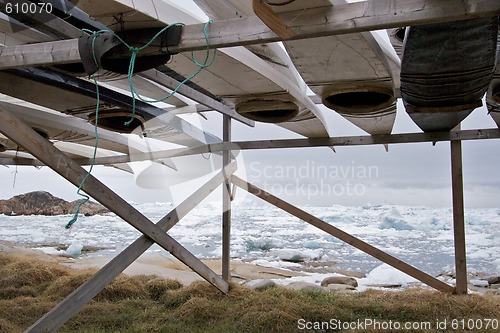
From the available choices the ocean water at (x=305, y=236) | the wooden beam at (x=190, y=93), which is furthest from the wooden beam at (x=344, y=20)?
the ocean water at (x=305, y=236)

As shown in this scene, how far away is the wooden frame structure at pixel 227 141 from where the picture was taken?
5.28ft

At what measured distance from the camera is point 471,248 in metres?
13.8

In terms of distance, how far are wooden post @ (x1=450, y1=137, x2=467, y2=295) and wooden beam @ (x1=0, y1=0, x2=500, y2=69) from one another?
277 centimetres

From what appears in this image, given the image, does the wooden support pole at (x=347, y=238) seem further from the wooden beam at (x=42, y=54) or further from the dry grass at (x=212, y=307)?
the wooden beam at (x=42, y=54)

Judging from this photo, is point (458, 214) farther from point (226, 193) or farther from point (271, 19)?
point (271, 19)

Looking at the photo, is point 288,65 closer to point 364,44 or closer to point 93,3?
point 364,44

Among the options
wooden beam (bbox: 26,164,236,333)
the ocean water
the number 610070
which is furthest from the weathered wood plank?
the ocean water

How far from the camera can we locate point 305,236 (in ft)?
56.4

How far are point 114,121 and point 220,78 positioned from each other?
1428 mm

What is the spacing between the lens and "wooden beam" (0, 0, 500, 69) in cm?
151

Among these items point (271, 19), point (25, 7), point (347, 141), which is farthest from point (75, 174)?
point (347, 141)

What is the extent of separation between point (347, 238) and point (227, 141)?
1.68 meters

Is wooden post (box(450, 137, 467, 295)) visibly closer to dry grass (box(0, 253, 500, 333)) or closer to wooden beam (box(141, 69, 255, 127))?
dry grass (box(0, 253, 500, 333))

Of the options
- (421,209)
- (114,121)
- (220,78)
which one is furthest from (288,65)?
(421,209)
